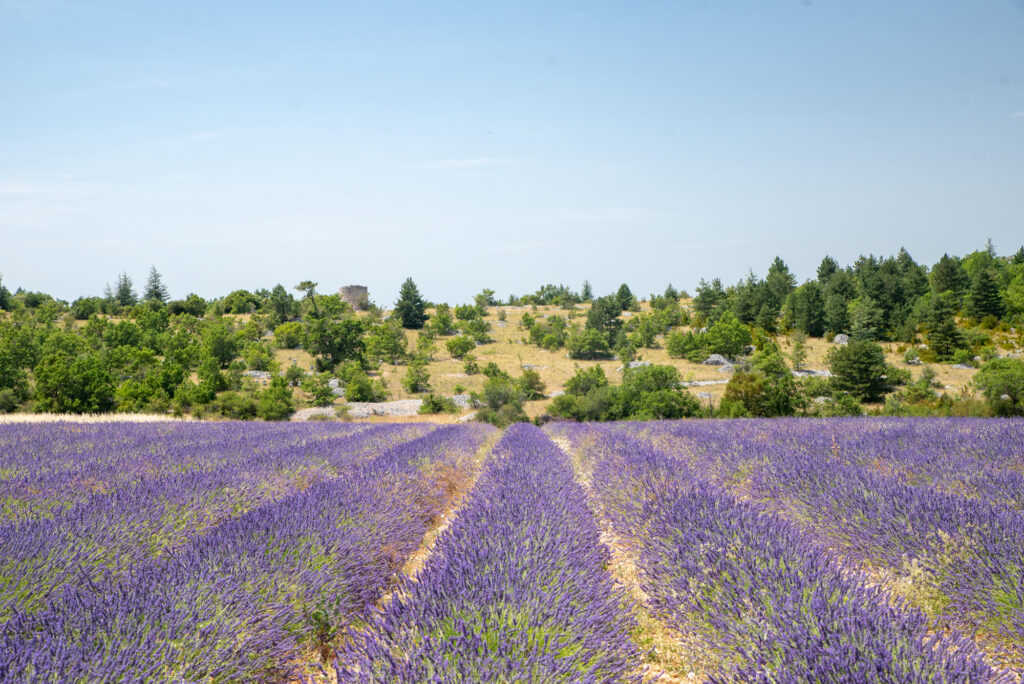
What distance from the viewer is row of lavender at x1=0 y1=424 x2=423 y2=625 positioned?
2.73m

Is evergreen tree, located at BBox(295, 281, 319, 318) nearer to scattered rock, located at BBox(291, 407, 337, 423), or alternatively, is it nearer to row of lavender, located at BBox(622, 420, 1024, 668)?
scattered rock, located at BBox(291, 407, 337, 423)

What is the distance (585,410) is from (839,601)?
21.2m

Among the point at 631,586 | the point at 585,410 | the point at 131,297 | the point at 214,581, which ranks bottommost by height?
the point at 585,410

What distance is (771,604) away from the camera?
2.42m

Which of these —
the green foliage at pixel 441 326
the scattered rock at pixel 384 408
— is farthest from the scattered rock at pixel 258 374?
the green foliage at pixel 441 326

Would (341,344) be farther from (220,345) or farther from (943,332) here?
(943,332)

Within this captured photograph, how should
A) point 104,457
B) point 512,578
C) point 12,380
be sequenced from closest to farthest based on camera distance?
point 512,578 → point 104,457 → point 12,380

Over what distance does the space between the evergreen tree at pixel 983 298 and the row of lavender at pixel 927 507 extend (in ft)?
140

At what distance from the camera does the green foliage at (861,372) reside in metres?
27.7

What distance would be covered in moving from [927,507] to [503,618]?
3310 mm

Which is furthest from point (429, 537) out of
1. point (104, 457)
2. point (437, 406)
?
point (437, 406)

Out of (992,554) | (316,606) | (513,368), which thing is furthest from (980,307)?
(316,606)

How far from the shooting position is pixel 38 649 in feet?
6.35

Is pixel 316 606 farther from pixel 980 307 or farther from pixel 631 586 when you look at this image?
pixel 980 307
